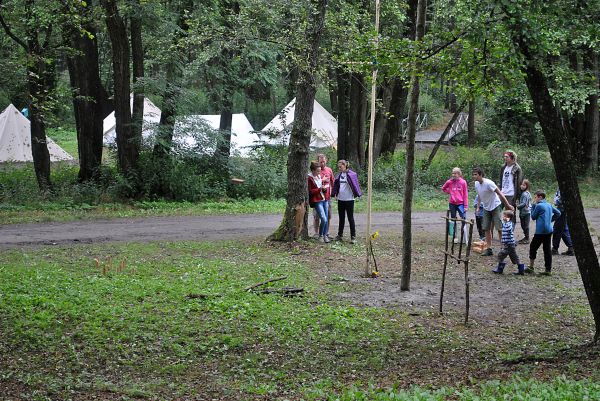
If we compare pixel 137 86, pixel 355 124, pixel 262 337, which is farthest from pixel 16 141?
pixel 262 337

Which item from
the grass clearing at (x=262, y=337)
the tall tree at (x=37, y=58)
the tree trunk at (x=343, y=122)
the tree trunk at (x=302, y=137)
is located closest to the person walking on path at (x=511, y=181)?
the grass clearing at (x=262, y=337)

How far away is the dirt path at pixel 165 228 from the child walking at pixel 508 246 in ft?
15.1

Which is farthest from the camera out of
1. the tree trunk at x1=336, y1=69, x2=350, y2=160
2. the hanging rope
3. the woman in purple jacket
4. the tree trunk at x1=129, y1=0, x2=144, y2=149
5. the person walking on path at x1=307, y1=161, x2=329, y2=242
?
the tree trunk at x1=336, y1=69, x2=350, y2=160

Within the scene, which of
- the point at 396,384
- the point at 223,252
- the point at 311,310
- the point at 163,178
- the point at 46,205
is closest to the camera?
the point at 396,384

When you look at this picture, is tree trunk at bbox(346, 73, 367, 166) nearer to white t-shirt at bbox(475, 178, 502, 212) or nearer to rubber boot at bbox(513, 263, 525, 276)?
white t-shirt at bbox(475, 178, 502, 212)

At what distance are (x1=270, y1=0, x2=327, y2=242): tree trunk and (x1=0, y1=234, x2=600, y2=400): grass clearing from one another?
85.8 inches

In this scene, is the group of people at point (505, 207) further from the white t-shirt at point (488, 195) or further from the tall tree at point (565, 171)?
the tall tree at point (565, 171)

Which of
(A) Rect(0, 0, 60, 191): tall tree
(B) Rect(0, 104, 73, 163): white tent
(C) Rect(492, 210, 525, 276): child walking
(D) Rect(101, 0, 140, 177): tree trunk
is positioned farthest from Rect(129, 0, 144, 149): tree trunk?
(C) Rect(492, 210, 525, 276): child walking

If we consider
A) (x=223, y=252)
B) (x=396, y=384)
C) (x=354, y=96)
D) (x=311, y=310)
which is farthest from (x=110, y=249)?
(x=354, y=96)

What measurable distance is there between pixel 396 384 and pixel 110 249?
9.47 metres

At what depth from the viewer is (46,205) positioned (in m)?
21.5

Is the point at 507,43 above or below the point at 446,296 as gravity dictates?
above

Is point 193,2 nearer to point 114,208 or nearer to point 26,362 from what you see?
point 114,208

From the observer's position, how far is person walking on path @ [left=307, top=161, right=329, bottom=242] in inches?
636
